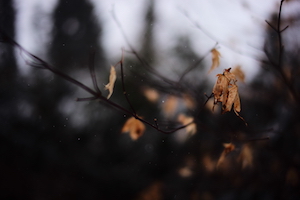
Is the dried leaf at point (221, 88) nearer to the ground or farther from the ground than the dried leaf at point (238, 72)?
nearer to the ground

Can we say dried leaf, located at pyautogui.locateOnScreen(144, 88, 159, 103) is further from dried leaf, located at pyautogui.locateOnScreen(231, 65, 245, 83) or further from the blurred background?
dried leaf, located at pyautogui.locateOnScreen(231, 65, 245, 83)

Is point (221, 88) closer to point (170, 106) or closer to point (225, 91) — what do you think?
point (225, 91)

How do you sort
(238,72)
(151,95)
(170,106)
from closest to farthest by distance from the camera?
(238,72)
(170,106)
(151,95)

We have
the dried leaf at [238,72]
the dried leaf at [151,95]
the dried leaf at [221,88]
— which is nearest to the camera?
the dried leaf at [221,88]

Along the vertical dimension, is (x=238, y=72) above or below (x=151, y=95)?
below

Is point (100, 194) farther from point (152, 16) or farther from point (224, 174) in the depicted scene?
point (152, 16)

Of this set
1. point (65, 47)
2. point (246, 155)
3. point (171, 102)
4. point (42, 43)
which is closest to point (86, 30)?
point (65, 47)

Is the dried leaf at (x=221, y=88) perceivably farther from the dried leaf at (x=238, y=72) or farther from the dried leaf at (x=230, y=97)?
the dried leaf at (x=238, y=72)

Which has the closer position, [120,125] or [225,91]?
[225,91]

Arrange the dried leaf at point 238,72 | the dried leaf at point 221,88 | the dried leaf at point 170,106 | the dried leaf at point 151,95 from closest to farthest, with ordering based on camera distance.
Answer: the dried leaf at point 221,88
the dried leaf at point 238,72
the dried leaf at point 170,106
the dried leaf at point 151,95

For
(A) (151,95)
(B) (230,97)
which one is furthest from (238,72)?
(A) (151,95)

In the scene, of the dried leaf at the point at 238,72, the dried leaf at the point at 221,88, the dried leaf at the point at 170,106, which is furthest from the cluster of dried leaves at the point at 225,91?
the dried leaf at the point at 170,106
